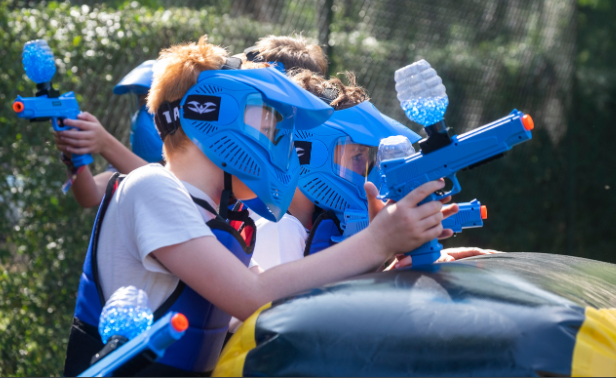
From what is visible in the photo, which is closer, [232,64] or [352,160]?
[232,64]

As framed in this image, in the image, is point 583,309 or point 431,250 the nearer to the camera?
point 583,309

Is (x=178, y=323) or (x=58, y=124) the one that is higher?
(x=178, y=323)

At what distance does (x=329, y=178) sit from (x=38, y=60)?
5.26 feet

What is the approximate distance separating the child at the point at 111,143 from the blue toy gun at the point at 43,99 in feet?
0.22

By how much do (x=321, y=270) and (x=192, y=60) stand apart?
2.94 feet

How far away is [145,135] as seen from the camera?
389cm

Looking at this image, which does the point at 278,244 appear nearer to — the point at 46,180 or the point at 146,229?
the point at 146,229

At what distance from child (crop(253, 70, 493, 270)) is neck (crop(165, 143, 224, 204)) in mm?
704

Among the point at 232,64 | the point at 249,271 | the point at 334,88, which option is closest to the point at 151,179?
the point at 249,271

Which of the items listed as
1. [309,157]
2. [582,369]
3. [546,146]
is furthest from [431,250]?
[546,146]

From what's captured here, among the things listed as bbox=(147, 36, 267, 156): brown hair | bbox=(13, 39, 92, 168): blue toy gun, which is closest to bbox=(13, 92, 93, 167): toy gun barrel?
bbox=(13, 39, 92, 168): blue toy gun

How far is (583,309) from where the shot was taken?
166 cm

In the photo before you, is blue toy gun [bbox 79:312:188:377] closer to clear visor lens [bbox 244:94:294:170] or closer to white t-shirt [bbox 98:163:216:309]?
white t-shirt [bbox 98:163:216:309]

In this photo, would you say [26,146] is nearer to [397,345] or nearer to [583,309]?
[397,345]
